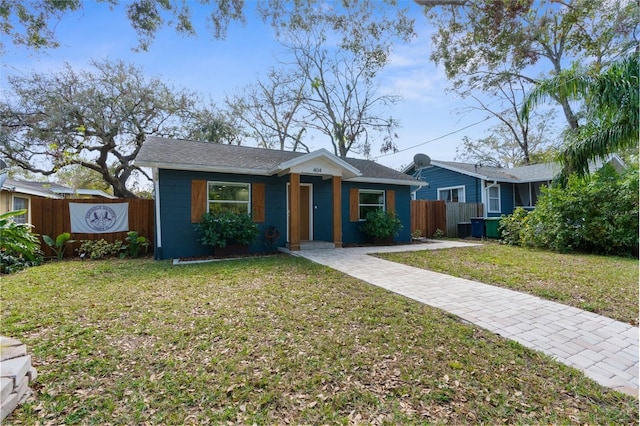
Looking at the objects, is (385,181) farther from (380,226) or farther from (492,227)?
(492,227)

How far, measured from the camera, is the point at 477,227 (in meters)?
13.5

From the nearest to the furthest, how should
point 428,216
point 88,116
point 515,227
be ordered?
1. point 515,227
2. point 428,216
3. point 88,116

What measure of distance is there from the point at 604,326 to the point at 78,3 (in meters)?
10.2

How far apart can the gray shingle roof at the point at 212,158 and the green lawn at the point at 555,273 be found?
406cm

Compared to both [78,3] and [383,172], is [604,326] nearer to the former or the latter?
[383,172]

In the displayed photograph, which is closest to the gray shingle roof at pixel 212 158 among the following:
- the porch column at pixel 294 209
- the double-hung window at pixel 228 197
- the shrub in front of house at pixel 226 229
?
the double-hung window at pixel 228 197

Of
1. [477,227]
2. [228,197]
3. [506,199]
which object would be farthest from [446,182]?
[228,197]

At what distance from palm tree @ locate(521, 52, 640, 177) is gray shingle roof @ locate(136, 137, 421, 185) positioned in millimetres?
5623

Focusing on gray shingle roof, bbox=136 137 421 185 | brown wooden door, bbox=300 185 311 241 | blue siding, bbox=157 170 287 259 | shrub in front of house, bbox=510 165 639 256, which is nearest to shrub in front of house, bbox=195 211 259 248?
blue siding, bbox=157 170 287 259

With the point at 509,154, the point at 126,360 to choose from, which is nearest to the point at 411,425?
the point at 126,360

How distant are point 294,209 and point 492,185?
11269mm

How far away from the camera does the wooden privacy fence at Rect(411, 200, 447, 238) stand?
546 inches

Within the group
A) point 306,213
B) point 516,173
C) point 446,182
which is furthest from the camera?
point 446,182

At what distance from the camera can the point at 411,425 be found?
6.31ft
